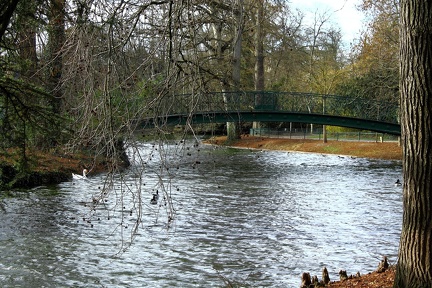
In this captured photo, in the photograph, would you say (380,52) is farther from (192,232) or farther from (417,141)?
(417,141)

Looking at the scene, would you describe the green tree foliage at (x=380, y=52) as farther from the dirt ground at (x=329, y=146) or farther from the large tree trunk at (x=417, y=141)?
the large tree trunk at (x=417, y=141)

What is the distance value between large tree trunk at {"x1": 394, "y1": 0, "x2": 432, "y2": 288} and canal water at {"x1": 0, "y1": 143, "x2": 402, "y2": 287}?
1922 mm

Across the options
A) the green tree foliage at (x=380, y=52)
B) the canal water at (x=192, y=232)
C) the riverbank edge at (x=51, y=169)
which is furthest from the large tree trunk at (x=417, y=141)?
the green tree foliage at (x=380, y=52)

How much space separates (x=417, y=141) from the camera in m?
5.97

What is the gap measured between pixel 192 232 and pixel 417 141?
7778 mm

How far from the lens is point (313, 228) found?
45.3 ft

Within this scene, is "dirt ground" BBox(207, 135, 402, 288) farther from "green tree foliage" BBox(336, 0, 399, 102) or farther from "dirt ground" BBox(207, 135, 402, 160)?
"green tree foliage" BBox(336, 0, 399, 102)

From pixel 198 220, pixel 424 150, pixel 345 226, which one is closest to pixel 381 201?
pixel 345 226

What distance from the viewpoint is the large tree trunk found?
5898 millimetres

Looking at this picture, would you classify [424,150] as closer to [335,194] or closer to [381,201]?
[381,201]

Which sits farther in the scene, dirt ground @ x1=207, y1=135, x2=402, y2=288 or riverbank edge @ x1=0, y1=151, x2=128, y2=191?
dirt ground @ x1=207, y1=135, x2=402, y2=288

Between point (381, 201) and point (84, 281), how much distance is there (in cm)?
1050

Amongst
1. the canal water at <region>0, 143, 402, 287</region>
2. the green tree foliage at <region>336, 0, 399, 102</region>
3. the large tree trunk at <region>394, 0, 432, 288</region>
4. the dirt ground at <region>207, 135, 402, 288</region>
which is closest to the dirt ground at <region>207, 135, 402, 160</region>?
the dirt ground at <region>207, 135, 402, 288</region>

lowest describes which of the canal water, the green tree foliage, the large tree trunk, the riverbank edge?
the canal water
